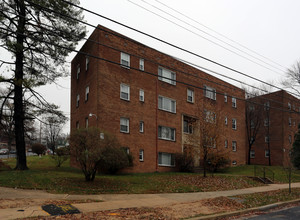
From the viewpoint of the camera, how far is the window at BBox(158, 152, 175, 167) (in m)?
24.6

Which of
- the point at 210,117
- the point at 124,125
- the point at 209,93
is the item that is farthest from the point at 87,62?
the point at 209,93

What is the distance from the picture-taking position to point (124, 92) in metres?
22.4

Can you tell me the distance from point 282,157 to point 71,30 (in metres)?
36.6

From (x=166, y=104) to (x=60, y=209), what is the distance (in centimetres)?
1773

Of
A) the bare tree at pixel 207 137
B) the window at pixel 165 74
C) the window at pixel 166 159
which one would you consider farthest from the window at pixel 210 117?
the window at pixel 165 74

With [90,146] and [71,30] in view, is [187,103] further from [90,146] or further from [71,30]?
[90,146]

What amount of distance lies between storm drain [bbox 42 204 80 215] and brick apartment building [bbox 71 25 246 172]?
35.1 feet

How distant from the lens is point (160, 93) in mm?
25094

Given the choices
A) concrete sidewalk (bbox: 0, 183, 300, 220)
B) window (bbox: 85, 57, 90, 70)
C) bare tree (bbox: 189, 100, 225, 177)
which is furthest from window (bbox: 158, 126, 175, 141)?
concrete sidewalk (bbox: 0, 183, 300, 220)

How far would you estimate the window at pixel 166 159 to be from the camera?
24611 mm

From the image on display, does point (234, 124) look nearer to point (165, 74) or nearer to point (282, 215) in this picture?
point (165, 74)

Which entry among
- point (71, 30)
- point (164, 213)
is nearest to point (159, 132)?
point (71, 30)

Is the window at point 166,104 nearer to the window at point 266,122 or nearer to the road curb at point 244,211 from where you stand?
the road curb at point 244,211

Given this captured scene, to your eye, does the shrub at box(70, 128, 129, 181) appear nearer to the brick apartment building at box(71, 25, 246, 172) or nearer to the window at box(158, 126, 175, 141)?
the brick apartment building at box(71, 25, 246, 172)
